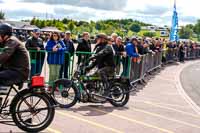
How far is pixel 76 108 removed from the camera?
34.2ft

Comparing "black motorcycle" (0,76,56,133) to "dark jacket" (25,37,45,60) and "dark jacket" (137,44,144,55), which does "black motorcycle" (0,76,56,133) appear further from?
"dark jacket" (137,44,144,55)

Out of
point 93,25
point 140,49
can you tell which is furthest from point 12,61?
point 93,25

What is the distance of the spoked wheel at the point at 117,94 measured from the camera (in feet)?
36.4

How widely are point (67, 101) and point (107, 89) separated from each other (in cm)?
113

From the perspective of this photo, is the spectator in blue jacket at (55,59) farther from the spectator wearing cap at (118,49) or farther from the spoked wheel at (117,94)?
the spoked wheel at (117,94)

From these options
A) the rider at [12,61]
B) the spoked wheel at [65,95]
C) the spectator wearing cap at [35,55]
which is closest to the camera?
the rider at [12,61]

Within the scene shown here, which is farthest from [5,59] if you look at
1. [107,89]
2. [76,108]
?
[107,89]

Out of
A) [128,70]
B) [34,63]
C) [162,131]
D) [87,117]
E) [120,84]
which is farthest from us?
[128,70]

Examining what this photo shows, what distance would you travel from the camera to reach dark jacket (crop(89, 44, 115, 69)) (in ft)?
35.9

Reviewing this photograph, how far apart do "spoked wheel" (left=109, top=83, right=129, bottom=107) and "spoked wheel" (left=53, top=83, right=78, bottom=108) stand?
1.15 m

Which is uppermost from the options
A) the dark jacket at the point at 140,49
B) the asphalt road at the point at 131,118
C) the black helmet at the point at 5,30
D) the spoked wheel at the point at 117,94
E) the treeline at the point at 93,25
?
the treeline at the point at 93,25

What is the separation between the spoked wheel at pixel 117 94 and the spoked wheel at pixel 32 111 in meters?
3.69

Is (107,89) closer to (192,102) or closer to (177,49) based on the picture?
(192,102)

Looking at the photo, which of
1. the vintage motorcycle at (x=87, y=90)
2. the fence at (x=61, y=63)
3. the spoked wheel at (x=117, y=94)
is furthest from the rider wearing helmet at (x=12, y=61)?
the fence at (x=61, y=63)
